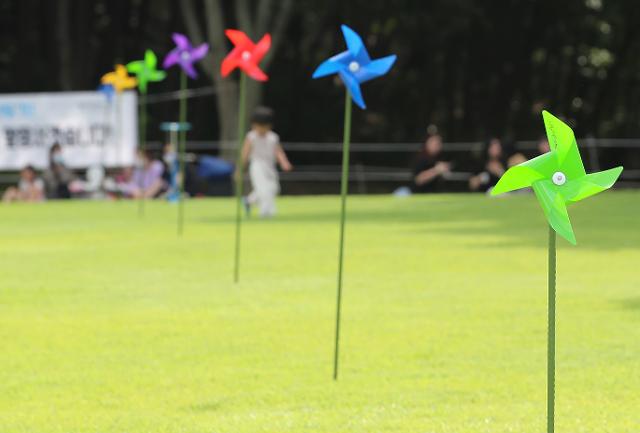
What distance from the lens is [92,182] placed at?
31234 mm

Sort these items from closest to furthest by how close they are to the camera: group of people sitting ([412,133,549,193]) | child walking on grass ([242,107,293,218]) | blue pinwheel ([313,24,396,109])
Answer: blue pinwheel ([313,24,396,109])
child walking on grass ([242,107,293,218])
group of people sitting ([412,133,549,193])

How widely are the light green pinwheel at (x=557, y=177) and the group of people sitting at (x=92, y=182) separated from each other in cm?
2468

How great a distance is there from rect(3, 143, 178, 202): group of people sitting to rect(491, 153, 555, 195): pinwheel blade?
24.7 metres

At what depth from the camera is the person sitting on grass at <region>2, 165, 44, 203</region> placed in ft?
100

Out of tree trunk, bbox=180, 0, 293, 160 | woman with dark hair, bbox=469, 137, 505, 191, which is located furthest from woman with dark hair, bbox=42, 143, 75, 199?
woman with dark hair, bbox=469, 137, 505, 191

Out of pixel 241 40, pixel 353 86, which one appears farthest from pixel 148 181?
pixel 353 86

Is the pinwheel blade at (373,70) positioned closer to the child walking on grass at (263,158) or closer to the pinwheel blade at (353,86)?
the pinwheel blade at (353,86)

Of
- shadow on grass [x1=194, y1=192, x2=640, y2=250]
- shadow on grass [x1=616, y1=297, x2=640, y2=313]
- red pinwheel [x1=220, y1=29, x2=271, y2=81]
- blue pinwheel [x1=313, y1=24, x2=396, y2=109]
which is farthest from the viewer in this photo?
shadow on grass [x1=194, y1=192, x2=640, y2=250]

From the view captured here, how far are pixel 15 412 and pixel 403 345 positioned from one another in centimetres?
299

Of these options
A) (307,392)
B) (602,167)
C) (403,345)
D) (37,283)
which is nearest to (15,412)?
(307,392)

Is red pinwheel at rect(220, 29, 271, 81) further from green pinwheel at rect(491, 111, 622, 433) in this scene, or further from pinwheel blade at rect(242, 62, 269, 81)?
green pinwheel at rect(491, 111, 622, 433)

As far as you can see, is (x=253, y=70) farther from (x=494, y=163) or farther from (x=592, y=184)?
(x=494, y=163)

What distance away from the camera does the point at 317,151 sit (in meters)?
41.3

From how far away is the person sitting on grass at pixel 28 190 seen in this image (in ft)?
100
